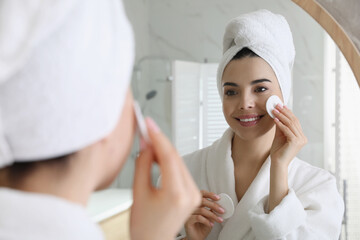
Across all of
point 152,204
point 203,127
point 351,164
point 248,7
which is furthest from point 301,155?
point 152,204

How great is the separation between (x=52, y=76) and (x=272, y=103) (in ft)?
2.08

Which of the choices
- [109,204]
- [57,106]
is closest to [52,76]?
[57,106]

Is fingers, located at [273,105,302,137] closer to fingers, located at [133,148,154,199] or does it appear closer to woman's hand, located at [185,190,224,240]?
woman's hand, located at [185,190,224,240]

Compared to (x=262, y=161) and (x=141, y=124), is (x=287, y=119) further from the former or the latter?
(x=141, y=124)

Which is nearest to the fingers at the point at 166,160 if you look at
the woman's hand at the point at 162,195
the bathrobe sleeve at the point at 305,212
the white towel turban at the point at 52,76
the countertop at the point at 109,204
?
the woman's hand at the point at 162,195

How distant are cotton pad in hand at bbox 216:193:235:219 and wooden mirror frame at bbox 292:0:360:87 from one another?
1.27 ft

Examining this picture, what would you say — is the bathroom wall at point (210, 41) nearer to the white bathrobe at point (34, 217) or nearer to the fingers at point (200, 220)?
the fingers at point (200, 220)

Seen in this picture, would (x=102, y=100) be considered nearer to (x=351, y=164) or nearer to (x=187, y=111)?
(x=187, y=111)

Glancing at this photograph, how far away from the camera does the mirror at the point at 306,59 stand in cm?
107

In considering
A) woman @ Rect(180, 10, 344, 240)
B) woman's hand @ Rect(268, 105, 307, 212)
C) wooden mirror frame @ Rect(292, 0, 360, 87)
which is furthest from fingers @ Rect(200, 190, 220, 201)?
wooden mirror frame @ Rect(292, 0, 360, 87)

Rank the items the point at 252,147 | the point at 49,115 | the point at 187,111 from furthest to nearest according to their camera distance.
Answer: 1. the point at 187,111
2. the point at 252,147
3. the point at 49,115

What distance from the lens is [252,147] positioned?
3.35 ft

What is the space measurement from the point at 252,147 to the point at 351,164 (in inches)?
10.4

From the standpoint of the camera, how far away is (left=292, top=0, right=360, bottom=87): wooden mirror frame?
1.01m
